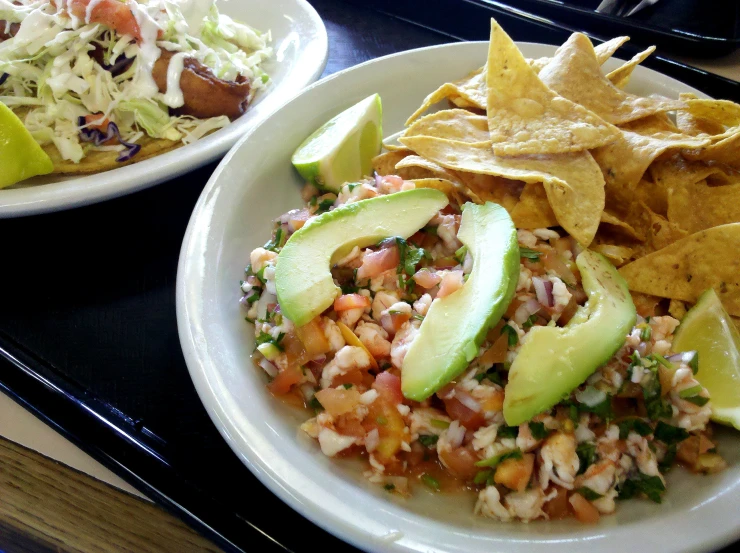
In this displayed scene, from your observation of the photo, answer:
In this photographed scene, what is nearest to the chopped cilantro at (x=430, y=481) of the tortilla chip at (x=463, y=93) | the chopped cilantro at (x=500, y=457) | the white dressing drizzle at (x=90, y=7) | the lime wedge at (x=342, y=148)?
the chopped cilantro at (x=500, y=457)

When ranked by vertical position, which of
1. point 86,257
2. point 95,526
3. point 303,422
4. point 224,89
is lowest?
point 95,526

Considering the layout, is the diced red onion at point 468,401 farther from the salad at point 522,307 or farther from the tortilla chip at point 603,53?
the tortilla chip at point 603,53

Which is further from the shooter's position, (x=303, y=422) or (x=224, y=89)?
(x=224, y=89)

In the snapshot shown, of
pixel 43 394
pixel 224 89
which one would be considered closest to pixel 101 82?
pixel 224 89

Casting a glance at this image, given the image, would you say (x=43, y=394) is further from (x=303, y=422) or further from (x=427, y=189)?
(x=427, y=189)

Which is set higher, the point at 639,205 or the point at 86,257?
the point at 639,205

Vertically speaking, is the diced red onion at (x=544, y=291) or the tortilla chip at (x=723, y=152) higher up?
the tortilla chip at (x=723, y=152)
